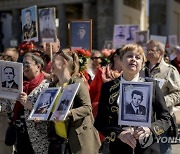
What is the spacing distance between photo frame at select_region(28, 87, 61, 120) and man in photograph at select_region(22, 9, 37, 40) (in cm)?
462

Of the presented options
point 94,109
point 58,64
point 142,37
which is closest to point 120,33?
point 142,37

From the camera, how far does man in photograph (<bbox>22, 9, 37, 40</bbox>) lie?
373 inches

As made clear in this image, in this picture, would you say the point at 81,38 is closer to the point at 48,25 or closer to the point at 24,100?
the point at 48,25

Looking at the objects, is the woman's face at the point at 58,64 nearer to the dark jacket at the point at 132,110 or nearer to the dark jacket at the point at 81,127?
the dark jacket at the point at 81,127

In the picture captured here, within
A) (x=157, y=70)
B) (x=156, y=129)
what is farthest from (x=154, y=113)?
(x=157, y=70)

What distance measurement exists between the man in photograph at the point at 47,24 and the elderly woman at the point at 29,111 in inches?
152

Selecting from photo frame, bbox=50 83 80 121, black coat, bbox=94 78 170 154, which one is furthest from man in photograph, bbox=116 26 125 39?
black coat, bbox=94 78 170 154

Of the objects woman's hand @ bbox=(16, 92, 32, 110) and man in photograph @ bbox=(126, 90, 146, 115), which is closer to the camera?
man in photograph @ bbox=(126, 90, 146, 115)

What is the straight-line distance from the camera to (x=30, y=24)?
9.52m

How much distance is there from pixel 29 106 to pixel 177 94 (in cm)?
202

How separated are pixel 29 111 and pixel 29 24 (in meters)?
4.42

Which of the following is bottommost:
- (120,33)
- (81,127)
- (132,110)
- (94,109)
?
(94,109)

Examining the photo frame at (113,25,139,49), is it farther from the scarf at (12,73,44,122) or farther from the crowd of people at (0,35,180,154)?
the scarf at (12,73,44,122)

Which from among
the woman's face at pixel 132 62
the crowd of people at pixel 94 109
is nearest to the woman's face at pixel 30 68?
the crowd of people at pixel 94 109
